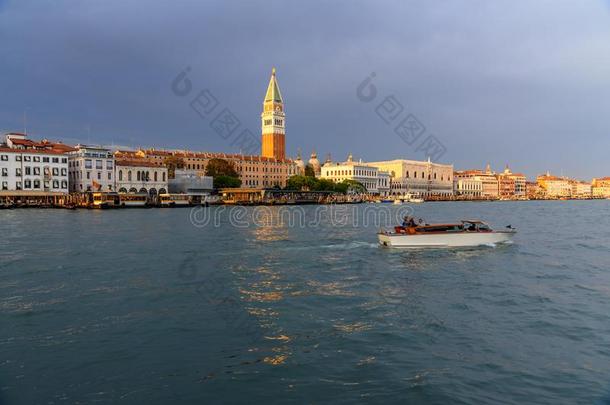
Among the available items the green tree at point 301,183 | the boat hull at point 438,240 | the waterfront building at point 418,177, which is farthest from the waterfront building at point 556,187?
the boat hull at point 438,240

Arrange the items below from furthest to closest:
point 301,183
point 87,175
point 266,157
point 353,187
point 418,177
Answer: point 418,177 < point 353,187 < point 266,157 < point 301,183 < point 87,175

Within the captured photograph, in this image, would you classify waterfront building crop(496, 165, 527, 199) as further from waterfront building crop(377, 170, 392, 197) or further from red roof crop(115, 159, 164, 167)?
red roof crop(115, 159, 164, 167)

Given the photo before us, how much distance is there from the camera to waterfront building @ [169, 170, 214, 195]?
7312 centimetres

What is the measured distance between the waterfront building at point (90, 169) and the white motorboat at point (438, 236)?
52.5 m

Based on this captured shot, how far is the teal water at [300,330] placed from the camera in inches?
250

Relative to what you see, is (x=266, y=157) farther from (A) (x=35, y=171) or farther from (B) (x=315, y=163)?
(A) (x=35, y=171)

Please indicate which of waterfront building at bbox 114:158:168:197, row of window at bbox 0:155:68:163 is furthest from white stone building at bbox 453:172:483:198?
row of window at bbox 0:155:68:163

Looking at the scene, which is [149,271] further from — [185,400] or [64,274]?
[185,400]

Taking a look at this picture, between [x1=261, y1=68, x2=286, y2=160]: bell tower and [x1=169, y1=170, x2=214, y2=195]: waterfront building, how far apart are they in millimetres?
40035

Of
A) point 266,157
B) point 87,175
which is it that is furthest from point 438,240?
point 266,157

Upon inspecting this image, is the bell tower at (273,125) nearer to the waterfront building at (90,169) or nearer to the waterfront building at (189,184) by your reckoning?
the waterfront building at (189,184)

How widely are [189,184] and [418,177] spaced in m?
82.6

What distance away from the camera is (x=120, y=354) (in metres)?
7.42

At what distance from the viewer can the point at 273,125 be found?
116m
